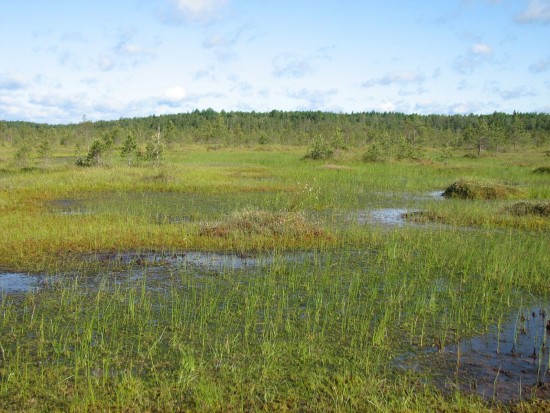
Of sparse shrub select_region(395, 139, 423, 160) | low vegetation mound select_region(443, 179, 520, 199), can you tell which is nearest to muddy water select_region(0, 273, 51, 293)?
low vegetation mound select_region(443, 179, 520, 199)

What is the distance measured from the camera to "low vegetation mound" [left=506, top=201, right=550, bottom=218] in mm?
17938

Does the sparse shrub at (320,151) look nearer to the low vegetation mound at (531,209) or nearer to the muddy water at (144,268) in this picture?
the low vegetation mound at (531,209)

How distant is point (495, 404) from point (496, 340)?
6.66 feet

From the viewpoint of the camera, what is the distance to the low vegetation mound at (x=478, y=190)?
23.9m

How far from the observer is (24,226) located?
48.4 ft

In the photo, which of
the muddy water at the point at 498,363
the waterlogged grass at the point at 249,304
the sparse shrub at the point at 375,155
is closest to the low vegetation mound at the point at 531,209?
the waterlogged grass at the point at 249,304

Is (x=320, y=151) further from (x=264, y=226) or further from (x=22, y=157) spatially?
(x=264, y=226)

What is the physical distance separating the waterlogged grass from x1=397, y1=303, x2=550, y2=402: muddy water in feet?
0.32

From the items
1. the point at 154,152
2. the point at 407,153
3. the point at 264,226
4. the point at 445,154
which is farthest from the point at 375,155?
the point at 264,226

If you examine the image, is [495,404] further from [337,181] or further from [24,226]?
[337,181]

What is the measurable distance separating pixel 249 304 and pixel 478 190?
734 inches

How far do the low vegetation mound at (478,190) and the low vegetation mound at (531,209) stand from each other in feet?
16.6

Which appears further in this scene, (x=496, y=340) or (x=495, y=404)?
(x=496, y=340)

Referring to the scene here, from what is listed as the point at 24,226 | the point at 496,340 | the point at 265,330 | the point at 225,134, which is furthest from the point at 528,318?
the point at 225,134
